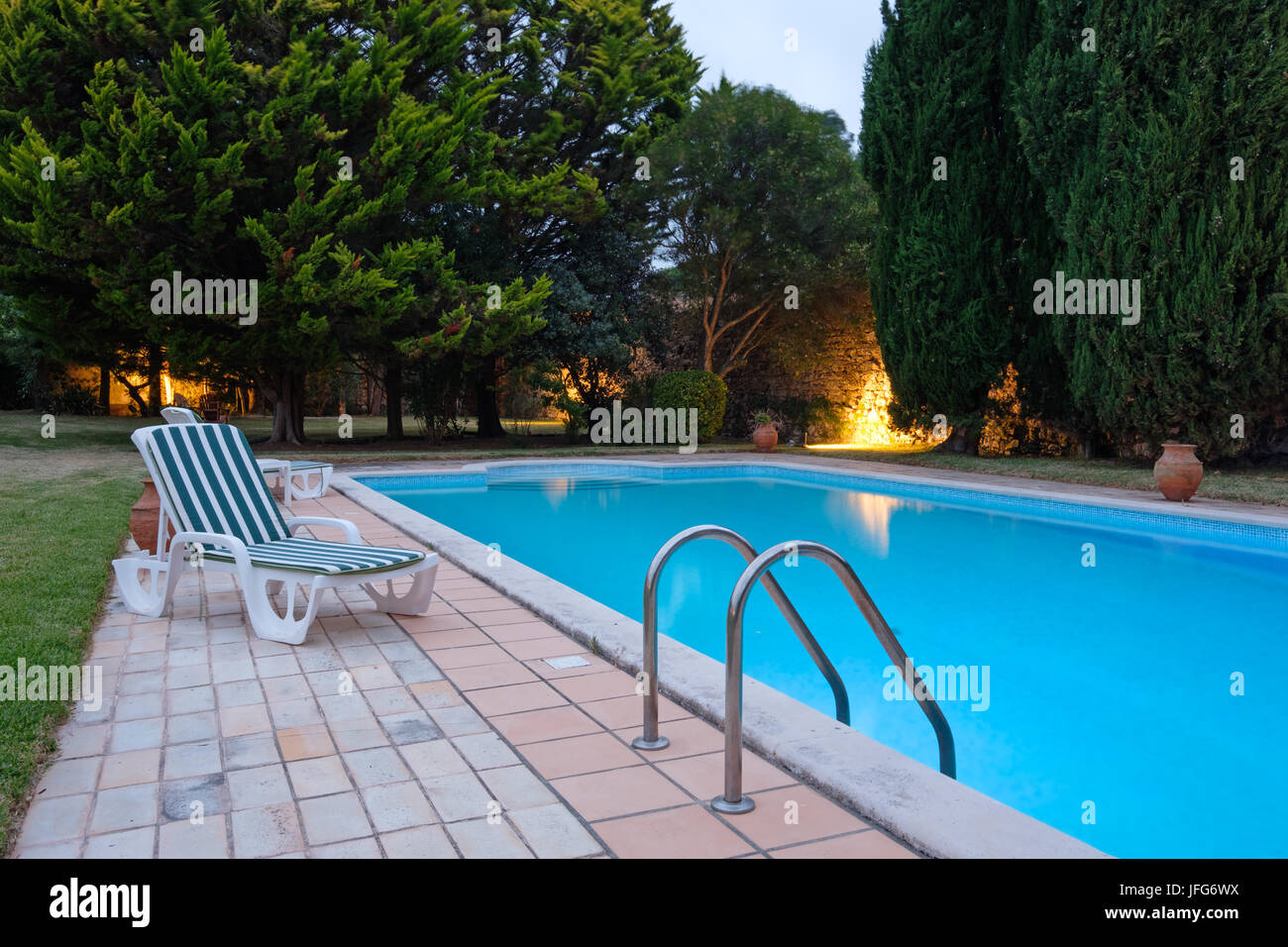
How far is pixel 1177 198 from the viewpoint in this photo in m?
11.3

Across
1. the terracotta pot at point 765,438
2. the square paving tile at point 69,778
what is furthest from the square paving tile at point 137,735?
the terracotta pot at point 765,438

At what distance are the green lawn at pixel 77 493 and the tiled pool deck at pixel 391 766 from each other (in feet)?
0.48

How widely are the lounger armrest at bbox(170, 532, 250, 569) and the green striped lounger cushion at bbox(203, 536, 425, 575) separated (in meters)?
0.06

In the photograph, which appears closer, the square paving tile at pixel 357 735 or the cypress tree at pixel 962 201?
the square paving tile at pixel 357 735

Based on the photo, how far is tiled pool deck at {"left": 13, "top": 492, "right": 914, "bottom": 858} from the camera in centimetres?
235

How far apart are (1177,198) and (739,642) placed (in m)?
11.4

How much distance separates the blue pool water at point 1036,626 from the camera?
12.2 ft

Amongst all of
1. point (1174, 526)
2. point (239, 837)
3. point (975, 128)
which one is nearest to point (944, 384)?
point (975, 128)

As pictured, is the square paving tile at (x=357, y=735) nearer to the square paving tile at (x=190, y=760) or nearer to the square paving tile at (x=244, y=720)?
the square paving tile at (x=244, y=720)

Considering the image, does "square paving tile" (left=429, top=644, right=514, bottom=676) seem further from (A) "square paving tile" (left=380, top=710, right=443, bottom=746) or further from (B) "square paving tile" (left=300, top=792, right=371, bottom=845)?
(B) "square paving tile" (left=300, top=792, right=371, bottom=845)

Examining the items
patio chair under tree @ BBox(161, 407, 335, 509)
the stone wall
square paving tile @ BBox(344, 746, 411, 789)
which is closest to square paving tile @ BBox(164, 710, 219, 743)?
square paving tile @ BBox(344, 746, 411, 789)

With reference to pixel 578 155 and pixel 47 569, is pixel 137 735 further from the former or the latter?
pixel 578 155

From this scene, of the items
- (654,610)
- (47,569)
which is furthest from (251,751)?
(47,569)
